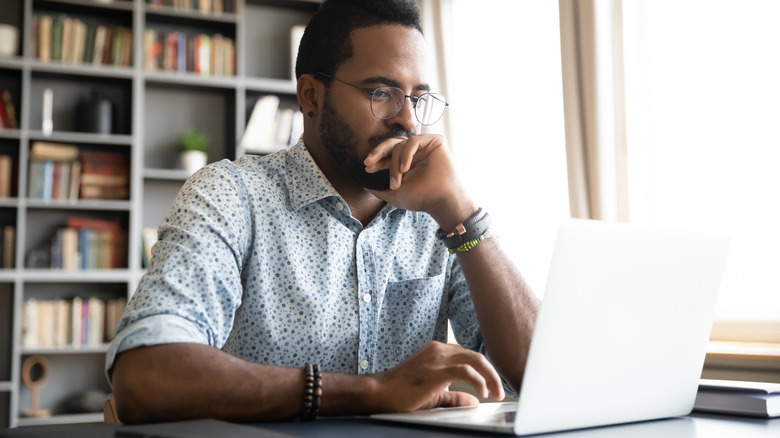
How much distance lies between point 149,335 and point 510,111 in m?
2.53

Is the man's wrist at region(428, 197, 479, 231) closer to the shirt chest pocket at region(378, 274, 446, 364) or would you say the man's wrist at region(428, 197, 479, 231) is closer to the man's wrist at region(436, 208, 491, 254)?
the man's wrist at region(436, 208, 491, 254)

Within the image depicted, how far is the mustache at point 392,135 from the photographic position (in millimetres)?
1497

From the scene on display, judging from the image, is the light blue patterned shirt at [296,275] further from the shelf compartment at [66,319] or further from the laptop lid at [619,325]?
the shelf compartment at [66,319]

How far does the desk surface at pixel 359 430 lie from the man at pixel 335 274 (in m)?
0.09

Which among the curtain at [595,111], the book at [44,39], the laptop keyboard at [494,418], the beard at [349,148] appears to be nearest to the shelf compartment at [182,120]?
the book at [44,39]

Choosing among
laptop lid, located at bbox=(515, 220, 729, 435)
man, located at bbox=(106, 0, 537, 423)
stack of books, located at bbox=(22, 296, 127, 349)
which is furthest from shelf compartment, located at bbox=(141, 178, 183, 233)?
Result: laptop lid, located at bbox=(515, 220, 729, 435)

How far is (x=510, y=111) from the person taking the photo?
10.8 feet

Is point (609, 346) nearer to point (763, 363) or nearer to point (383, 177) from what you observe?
point (383, 177)

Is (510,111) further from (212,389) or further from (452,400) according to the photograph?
(212,389)

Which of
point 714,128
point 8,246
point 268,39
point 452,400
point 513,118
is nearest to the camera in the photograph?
point 452,400

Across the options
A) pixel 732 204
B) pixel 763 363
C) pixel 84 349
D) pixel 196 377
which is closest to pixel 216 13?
pixel 84 349

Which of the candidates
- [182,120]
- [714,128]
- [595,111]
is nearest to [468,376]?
[714,128]

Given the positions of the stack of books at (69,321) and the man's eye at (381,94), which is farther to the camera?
the stack of books at (69,321)

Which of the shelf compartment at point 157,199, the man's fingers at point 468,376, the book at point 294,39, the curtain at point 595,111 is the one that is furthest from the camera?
the book at point 294,39
